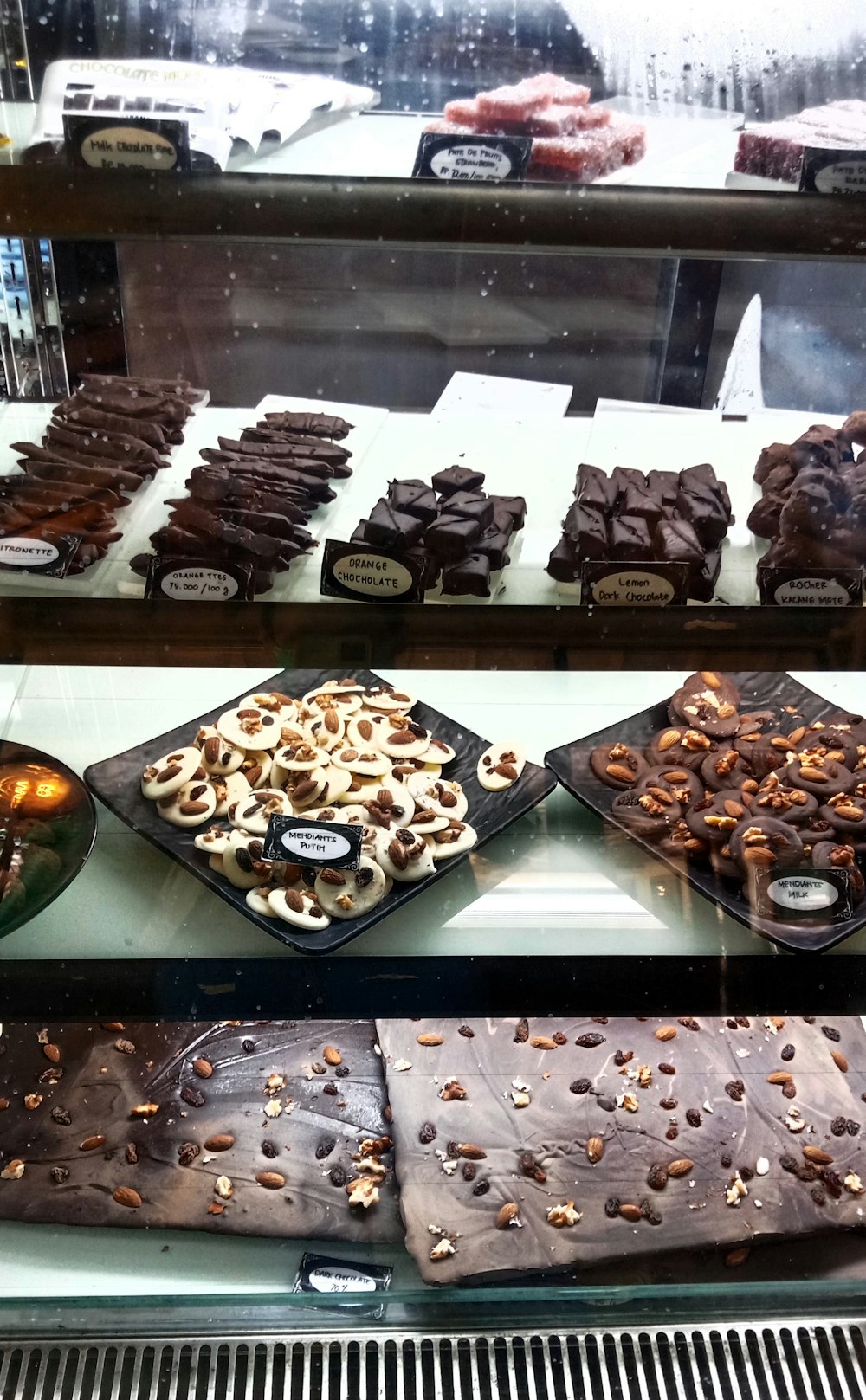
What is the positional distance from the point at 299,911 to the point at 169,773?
0.75 ft

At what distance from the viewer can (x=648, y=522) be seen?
1.17 meters

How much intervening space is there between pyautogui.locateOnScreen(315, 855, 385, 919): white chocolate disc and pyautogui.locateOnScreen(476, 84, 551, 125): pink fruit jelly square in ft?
2.25

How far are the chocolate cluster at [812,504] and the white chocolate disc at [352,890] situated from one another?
48cm

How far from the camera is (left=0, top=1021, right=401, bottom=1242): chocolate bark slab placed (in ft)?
3.95

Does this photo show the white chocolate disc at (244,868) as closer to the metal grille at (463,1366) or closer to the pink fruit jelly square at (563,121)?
the metal grille at (463,1366)

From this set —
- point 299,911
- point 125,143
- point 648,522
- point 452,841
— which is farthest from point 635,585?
point 125,143

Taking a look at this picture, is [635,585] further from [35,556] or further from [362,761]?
[35,556]

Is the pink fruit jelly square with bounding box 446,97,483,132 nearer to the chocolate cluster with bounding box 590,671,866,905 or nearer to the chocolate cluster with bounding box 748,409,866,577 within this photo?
the chocolate cluster with bounding box 748,409,866,577

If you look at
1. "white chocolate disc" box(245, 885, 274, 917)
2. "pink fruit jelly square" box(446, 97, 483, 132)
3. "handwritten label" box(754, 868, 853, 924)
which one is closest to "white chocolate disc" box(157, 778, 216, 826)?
"white chocolate disc" box(245, 885, 274, 917)

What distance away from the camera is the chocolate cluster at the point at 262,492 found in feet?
3.72

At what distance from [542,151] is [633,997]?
0.75m

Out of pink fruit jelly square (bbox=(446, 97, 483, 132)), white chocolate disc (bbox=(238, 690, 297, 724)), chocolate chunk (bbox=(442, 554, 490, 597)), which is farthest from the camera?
white chocolate disc (bbox=(238, 690, 297, 724))

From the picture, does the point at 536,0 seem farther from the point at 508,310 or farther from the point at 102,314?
the point at 102,314

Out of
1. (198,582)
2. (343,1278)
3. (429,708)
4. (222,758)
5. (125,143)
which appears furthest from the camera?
(429,708)
